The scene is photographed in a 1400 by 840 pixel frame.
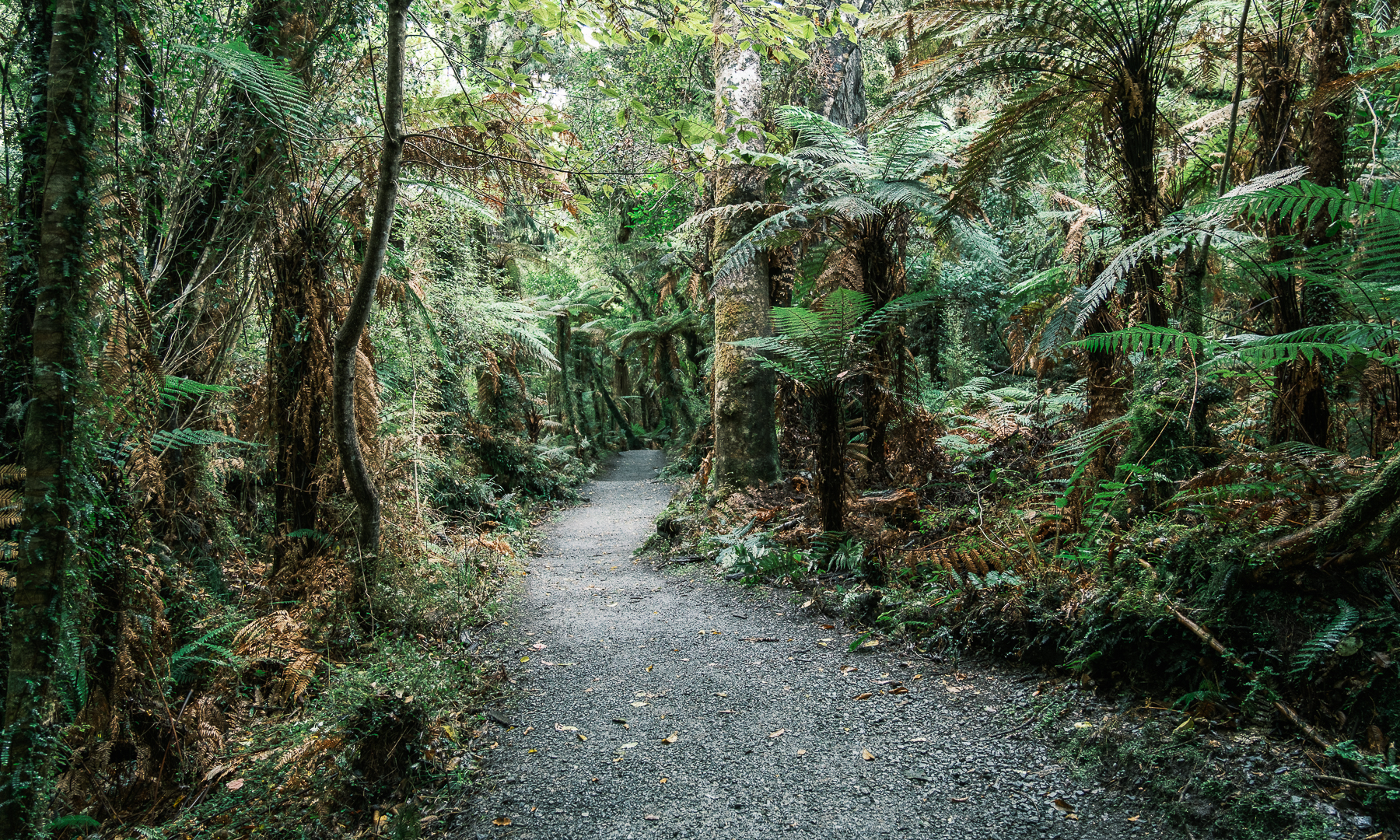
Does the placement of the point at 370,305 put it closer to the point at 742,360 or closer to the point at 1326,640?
the point at 742,360

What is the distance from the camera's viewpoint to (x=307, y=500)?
161 inches

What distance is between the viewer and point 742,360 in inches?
264

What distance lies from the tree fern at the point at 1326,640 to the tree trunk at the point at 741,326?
4.80 metres

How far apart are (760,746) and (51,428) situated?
2532mm

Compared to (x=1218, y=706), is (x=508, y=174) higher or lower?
higher

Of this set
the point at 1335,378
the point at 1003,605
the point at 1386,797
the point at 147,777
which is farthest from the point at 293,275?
the point at 1335,378

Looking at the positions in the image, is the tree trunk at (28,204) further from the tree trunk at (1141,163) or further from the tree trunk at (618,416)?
the tree trunk at (618,416)

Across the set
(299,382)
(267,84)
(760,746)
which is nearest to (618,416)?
(299,382)

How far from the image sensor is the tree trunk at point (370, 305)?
3.20 m

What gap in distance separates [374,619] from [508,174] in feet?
9.50

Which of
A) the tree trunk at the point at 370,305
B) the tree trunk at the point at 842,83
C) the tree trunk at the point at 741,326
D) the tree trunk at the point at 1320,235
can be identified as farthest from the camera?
the tree trunk at the point at 842,83

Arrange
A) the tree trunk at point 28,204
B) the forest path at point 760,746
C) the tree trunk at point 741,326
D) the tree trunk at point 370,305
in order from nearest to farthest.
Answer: the tree trunk at point 28,204
the forest path at point 760,746
the tree trunk at point 370,305
the tree trunk at point 741,326

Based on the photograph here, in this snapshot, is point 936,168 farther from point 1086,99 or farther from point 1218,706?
point 1218,706

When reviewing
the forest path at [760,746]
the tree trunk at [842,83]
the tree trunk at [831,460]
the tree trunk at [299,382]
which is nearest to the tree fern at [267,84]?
the tree trunk at [299,382]
